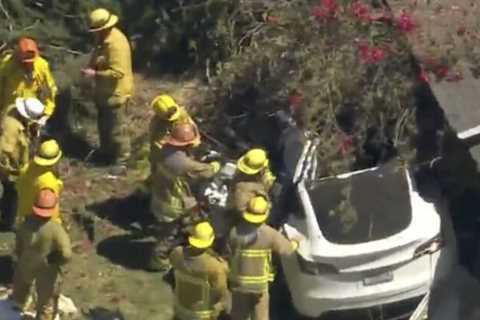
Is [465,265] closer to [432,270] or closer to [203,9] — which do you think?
[432,270]

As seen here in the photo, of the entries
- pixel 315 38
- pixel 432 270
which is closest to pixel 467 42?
pixel 315 38

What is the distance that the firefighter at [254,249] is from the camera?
1588 cm

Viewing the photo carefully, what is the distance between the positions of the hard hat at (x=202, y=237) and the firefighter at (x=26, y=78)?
2338mm

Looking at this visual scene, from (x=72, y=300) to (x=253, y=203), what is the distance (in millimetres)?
2307

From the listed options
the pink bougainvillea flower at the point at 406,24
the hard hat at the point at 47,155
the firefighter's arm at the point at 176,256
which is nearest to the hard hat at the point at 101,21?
the hard hat at the point at 47,155

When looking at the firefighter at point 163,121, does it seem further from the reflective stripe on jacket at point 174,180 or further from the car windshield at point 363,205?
the car windshield at point 363,205

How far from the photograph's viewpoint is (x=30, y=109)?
56.3 ft

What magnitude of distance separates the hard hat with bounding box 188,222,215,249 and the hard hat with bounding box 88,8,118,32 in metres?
3.21

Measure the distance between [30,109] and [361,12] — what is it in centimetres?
333

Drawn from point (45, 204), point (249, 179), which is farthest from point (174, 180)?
point (45, 204)

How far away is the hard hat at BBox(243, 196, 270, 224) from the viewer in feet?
52.0

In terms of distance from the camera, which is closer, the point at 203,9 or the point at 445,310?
the point at 445,310

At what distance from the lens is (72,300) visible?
17203 millimetres

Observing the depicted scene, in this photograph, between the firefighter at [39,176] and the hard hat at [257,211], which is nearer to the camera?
the hard hat at [257,211]
